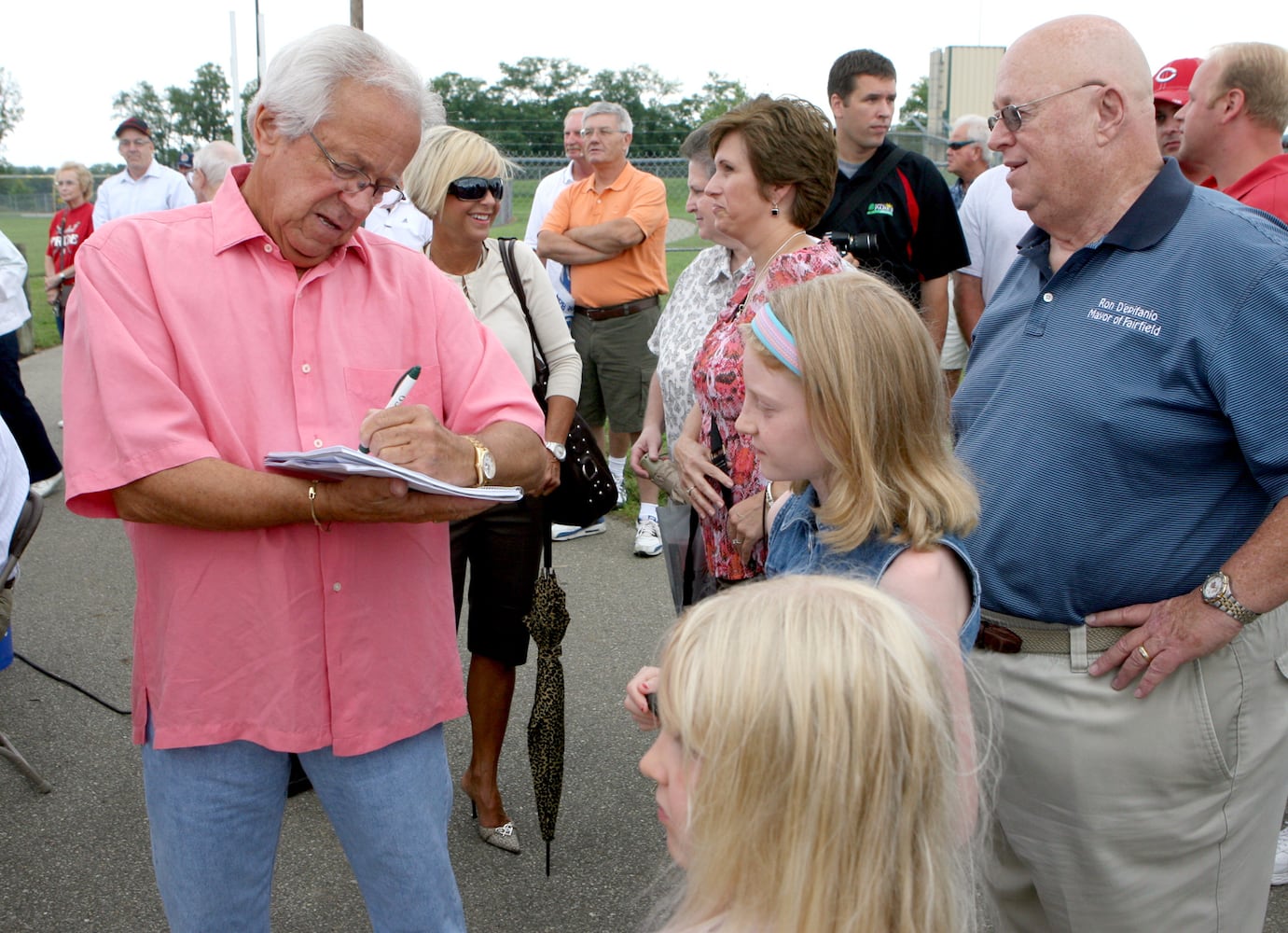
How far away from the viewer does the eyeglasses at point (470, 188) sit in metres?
3.18

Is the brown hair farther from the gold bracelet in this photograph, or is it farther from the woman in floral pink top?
the gold bracelet

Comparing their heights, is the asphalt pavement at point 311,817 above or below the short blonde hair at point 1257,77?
below

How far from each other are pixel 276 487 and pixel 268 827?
2.21ft

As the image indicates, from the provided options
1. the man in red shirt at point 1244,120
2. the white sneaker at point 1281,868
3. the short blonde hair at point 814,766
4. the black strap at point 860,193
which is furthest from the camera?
the black strap at point 860,193

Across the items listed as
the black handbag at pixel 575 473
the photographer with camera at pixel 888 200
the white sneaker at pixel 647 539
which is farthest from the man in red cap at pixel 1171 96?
the white sneaker at pixel 647 539

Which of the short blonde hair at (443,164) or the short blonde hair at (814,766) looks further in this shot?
the short blonde hair at (443,164)

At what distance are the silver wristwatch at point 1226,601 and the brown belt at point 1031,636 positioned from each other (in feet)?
0.60

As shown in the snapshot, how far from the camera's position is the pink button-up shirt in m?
1.79

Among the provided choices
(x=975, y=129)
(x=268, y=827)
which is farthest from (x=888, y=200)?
(x=975, y=129)

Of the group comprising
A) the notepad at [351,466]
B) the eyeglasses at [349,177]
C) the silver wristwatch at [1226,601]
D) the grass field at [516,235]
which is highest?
the eyeglasses at [349,177]

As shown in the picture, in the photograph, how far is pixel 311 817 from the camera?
360cm

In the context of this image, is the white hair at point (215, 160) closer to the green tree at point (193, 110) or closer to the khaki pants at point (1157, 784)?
the khaki pants at point (1157, 784)

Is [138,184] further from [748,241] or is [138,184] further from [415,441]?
[415,441]

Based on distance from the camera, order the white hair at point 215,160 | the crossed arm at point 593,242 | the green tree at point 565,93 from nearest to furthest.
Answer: the white hair at point 215,160 → the crossed arm at point 593,242 → the green tree at point 565,93
